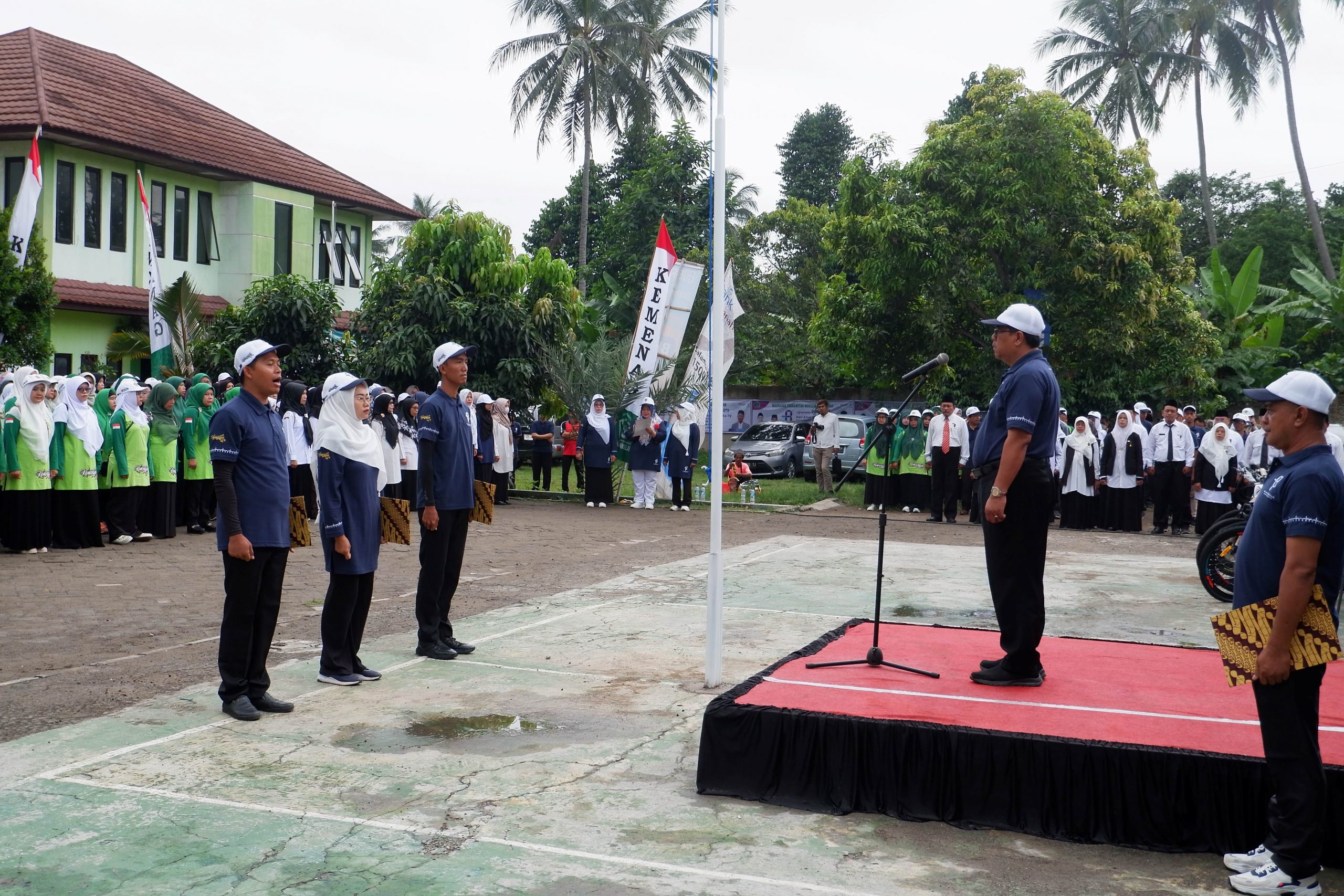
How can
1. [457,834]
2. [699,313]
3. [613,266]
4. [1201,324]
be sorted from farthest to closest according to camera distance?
[613,266] → [699,313] → [1201,324] → [457,834]

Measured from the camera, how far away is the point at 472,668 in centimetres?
771

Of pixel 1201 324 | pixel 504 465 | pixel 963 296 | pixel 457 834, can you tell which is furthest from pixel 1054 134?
pixel 457 834

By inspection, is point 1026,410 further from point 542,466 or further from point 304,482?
point 542,466

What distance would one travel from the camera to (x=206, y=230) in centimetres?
2762

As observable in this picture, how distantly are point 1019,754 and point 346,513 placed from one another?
4090 mm

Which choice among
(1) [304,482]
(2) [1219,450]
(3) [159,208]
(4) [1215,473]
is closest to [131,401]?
(1) [304,482]

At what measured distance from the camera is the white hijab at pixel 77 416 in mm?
13609

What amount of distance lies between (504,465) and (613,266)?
703 inches

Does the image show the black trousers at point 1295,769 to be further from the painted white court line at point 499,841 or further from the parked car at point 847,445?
the parked car at point 847,445

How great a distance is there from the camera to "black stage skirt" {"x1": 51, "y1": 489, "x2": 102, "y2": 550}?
13883 millimetres

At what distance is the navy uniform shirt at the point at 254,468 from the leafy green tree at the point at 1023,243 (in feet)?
58.5

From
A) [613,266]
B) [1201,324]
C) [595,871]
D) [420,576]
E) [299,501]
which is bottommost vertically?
[595,871]

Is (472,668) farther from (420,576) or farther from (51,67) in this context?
(51,67)

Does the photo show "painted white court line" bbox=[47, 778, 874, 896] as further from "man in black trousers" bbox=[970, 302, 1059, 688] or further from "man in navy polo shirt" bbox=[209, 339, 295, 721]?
"man in black trousers" bbox=[970, 302, 1059, 688]
